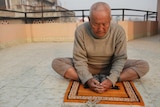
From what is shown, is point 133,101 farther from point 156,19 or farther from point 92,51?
point 156,19

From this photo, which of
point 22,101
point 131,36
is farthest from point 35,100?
point 131,36

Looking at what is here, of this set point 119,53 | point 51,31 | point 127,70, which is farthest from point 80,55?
point 51,31

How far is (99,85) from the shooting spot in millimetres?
1873

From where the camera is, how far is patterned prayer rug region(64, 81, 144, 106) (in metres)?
1.72

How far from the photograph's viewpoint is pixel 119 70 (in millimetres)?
2066

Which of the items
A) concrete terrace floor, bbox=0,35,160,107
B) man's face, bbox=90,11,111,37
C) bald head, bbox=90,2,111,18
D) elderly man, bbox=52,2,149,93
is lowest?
concrete terrace floor, bbox=0,35,160,107

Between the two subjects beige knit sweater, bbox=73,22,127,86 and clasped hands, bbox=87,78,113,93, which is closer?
clasped hands, bbox=87,78,113,93

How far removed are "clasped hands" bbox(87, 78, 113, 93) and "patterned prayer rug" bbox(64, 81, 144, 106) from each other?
0.14 feet

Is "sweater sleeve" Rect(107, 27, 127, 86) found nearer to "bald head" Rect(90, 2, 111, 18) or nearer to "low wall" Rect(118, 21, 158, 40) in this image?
"bald head" Rect(90, 2, 111, 18)

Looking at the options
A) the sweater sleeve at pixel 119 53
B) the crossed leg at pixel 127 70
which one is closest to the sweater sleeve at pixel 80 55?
the crossed leg at pixel 127 70

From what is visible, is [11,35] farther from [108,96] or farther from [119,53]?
[108,96]

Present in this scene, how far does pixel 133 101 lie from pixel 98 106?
1.09ft

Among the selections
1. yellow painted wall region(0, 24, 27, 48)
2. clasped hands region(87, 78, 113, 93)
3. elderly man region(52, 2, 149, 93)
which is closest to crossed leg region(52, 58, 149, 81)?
elderly man region(52, 2, 149, 93)

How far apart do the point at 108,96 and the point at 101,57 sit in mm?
528
